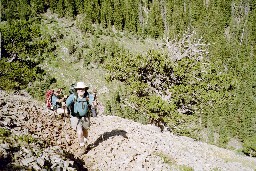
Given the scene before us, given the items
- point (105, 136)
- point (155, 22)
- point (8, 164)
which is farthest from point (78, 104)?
point (155, 22)

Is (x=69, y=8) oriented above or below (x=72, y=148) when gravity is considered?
above

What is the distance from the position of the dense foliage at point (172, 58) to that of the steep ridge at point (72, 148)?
399 inches

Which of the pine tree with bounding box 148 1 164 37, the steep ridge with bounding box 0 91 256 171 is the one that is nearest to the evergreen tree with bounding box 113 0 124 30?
the pine tree with bounding box 148 1 164 37

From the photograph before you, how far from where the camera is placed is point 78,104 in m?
11.6

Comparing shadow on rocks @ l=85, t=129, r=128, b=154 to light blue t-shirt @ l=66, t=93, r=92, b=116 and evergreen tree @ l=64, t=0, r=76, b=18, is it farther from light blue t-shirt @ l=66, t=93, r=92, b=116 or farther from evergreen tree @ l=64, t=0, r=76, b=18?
evergreen tree @ l=64, t=0, r=76, b=18

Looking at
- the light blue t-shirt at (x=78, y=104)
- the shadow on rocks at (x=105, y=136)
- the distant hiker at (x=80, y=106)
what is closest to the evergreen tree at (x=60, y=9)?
the shadow on rocks at (x=105, y=136)

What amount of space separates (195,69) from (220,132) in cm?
9787

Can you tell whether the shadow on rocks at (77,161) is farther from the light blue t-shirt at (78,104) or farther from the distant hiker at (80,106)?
the light blue t-shirt at (78,104)

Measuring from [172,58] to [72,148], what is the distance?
17466 mm

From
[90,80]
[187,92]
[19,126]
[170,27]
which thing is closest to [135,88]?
[187,92]

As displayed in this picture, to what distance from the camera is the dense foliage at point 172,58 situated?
27.1 meters

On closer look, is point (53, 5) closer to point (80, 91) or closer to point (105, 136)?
point (105, 136)

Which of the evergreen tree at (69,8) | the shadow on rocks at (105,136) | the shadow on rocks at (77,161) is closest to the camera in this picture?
the shadow on rocks at (77,161)

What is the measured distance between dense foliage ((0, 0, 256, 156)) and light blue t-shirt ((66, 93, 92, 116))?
47.5 ft
